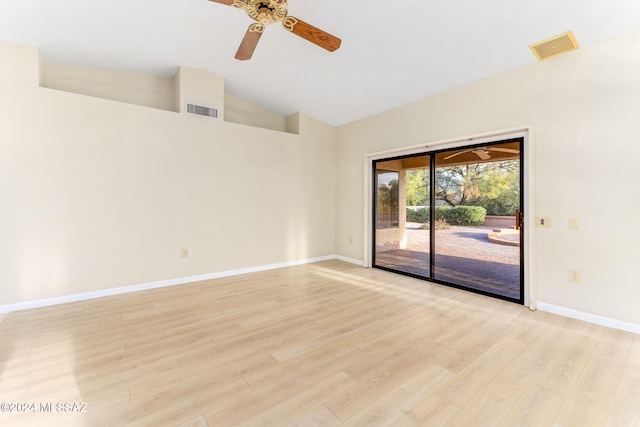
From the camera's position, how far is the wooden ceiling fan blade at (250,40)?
2.41 m

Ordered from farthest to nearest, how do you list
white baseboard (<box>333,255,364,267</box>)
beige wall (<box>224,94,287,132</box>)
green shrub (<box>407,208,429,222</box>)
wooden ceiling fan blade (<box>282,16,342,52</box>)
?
white baseboard (<box>333,255,364,267</box>) < beige wall (<box>224,94,287,132</box>) < green shrub (<box>407,208,429,222</box>) < wooden ceiling fan blade (<box>282,16,342,52</box>)

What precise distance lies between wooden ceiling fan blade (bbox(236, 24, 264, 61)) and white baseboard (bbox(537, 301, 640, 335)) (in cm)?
403

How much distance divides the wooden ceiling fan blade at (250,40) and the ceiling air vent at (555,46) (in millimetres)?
2750

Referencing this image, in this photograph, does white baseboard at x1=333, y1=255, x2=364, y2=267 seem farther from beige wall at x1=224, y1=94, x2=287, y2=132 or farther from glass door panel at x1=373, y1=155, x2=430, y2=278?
beige wall at x1=224, y1=94, x2=287, y2=132

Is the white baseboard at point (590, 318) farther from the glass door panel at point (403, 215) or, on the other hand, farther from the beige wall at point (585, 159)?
the glass door panel at point (403, 215)

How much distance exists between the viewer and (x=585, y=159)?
2.76m

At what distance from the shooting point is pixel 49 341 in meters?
2.33

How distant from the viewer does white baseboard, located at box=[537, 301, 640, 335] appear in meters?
2.52

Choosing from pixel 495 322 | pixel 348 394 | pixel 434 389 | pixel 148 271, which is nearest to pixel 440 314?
pixel 495 322

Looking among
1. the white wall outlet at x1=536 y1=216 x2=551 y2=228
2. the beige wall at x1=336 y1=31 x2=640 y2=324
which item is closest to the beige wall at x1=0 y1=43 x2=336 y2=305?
the beige wall at x1=336 y1=31 x2=640 y2=324

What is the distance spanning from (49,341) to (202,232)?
2078 millimetres

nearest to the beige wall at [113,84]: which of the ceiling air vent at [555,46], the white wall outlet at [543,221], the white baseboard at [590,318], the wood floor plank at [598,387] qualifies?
the ceiling air vent at [555,46]

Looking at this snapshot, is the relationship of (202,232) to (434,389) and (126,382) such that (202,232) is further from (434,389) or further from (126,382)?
(434,389)

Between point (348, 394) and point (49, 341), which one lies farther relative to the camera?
point (49, 341)
